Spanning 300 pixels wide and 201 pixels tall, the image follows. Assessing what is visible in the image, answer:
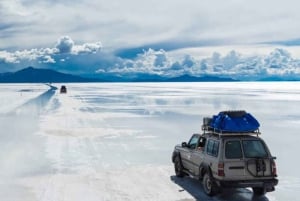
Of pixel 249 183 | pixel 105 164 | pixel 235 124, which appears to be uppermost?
pixel 235 124

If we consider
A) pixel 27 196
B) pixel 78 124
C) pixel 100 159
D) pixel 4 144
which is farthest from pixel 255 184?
pixel 78 124

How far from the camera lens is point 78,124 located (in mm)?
30422

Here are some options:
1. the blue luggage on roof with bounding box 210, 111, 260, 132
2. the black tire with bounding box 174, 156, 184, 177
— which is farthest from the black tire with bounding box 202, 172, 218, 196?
the black tire with bounding box 174, 156, 184, 177

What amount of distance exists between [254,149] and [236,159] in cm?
59

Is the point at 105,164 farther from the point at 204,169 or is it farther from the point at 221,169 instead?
the point at 221,169

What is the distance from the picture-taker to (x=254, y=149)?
10859mm

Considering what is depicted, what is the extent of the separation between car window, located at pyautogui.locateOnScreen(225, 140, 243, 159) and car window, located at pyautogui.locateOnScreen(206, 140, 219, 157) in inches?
11.5

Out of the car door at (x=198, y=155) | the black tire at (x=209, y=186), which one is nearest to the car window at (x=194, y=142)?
the car door at (x=198, y=155)

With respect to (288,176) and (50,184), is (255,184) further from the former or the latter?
(50,184)

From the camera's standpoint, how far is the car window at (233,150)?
10680 millimetres

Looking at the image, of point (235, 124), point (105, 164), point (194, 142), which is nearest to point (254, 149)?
point (235, 124)

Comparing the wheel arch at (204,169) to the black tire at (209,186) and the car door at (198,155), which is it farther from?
the car door at (198,155)

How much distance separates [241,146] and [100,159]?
25.3 ft

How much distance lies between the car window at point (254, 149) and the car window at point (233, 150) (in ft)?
0.48
